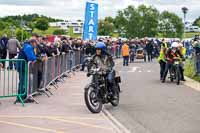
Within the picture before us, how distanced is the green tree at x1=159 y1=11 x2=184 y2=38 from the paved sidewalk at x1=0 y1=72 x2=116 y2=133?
72.3 m

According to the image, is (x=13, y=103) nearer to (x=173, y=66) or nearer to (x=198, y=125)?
(x=198, y=125)

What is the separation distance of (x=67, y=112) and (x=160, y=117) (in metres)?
2.27

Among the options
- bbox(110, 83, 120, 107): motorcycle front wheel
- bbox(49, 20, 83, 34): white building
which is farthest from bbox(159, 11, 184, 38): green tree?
bbox(110, 83, 120, 107): motorcycle front wheel

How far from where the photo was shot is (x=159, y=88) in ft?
67.5

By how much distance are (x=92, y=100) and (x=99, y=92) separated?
363 millimetres

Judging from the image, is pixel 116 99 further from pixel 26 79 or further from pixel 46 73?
pixel 46 73

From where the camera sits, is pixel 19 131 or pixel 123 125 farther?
pixel 123 125

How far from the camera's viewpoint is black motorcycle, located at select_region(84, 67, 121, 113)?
13.5m

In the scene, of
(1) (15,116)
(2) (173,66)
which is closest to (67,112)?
(1) (15,116)

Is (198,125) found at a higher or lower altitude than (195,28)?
lower

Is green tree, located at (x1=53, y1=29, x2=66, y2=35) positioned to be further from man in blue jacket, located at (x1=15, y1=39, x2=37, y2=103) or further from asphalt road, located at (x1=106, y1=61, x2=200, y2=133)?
man in blue jacket, located at (x1=15, y1=39, x2=37, y2=103)

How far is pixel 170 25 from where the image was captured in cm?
8950

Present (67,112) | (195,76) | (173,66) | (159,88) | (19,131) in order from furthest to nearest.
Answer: (195,76) → (173,66) → (159,88) → (67,112) → (19,131)

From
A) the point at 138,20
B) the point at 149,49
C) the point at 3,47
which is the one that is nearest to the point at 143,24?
the point at 138,20
